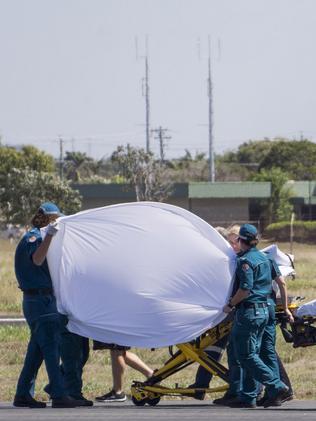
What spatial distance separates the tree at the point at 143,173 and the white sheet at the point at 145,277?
57.8m

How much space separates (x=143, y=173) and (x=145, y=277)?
63638 mm

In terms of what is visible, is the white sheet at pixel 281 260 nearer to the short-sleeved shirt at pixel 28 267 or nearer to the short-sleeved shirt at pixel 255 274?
the short-sleeved shirt at pixel 255 274

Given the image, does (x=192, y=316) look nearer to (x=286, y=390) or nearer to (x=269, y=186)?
(x=286, y=390)

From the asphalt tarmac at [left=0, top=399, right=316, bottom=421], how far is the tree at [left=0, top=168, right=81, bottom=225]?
165ft

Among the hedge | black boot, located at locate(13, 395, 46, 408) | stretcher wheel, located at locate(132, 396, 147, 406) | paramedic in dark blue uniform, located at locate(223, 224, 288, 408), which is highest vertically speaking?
paramedic in dark blue uniform, located at locate(223, 224, 288, 408)

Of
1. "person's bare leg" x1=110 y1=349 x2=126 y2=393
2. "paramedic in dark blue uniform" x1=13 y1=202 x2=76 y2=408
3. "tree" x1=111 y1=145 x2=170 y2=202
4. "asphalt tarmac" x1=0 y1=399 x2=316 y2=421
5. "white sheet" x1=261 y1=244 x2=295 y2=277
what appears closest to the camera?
"asphalt tarmac" x1=0 y1=399 x2=316 y2=421

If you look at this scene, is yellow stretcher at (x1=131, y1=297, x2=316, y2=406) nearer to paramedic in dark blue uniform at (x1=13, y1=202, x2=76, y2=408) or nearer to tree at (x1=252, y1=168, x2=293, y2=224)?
paramedic in dark blue uniform at (x1=13, y1=202, x2=76, y2=408)

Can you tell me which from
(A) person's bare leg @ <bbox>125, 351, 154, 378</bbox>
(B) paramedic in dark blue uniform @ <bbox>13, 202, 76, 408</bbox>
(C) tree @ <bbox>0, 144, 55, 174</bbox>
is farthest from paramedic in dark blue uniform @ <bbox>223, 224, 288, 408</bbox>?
(C) tree @ <bbox>0, 144, 55, 174</bbox>

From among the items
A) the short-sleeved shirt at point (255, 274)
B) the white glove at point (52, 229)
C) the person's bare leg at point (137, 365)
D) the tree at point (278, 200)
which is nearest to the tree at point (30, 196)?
the tree at point (278, 200)

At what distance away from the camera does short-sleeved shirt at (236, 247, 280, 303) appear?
10766 millimetres

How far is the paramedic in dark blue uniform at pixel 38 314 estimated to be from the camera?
36.3 feet

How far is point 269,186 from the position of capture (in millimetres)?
71250

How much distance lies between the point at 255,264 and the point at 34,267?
82.3 inches

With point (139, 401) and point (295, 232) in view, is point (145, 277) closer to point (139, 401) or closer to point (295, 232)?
point (139, 401)
